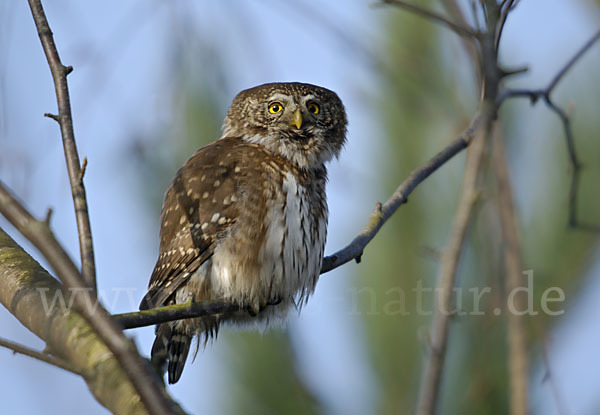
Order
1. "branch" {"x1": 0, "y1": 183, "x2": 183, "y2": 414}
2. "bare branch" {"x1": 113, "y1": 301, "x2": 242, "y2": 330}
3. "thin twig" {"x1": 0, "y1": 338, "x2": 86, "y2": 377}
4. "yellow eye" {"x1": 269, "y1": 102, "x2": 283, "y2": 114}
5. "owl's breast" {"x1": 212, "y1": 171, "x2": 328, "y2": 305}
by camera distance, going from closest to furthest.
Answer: "branch" {"x1": 0, "y1": 183, "x2": 183, "y2": 414} < "thin twig" {"x1": 0, "y1": 338, "x2": 86, "y2": 377} < "bare branch" {"x1": 113, "y1": 301, "x2": 242, "y2": 330} < "owl's breast" {"x1": 212, "y1": 171, "x2": 328, "y2": 305} < "yellow eye" {"x1": 269, "y1": 102, "x2": 283, "y2": 114}

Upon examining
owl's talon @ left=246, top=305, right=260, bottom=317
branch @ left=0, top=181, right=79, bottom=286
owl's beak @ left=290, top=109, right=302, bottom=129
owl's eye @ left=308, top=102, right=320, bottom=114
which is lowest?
owl's talon @ left=246, top=305, right=260, bottom=317

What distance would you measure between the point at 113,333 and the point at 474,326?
309 cm

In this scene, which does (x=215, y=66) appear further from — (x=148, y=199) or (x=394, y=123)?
(x=394, y=123)

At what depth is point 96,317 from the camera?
1452 mm

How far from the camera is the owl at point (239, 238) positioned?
11.5ft

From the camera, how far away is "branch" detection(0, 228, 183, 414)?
2049 millimetres

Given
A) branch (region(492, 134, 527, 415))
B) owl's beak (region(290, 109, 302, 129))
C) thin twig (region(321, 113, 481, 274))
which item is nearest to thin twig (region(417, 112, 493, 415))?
branch (region(492, 134, 527, 415))

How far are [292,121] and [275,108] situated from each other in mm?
190

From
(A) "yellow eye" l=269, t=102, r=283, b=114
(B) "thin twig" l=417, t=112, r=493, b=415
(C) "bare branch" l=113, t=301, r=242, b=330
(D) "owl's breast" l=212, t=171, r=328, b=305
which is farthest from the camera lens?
(A) "yellow eye" l=269, t=102, r=283, b=114

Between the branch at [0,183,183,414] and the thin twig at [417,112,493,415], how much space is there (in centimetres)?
82

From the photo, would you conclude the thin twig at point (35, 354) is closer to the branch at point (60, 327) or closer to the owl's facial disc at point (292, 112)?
the branch at point (60, 327)

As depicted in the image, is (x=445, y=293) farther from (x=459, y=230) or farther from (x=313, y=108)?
(x=313, y=108)

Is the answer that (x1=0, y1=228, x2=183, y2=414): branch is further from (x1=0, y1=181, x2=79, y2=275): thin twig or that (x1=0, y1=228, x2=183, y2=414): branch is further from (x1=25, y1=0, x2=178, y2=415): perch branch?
(x1=0, y1=181, x2=79, y2=275): thin twig

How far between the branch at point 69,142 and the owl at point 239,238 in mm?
1317
